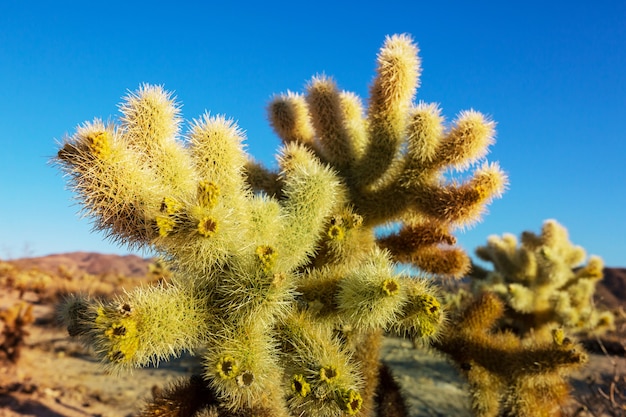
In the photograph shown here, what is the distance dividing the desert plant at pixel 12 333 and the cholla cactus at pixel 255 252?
587cm

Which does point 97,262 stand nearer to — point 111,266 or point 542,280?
point 111,266

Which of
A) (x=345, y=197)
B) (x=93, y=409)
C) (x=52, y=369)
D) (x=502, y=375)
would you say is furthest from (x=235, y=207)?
(x=52, y=369)

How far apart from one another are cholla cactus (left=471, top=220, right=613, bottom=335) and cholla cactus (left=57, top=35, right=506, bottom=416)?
517 centimetres

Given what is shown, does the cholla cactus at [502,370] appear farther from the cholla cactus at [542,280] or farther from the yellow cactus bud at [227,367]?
the cholla cactus at [542,280]

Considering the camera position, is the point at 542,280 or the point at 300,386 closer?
the point at 300,386

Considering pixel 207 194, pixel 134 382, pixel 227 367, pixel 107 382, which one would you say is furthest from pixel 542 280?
pixel 207 194

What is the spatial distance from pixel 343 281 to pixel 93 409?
202 inches

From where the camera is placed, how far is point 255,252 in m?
2.26

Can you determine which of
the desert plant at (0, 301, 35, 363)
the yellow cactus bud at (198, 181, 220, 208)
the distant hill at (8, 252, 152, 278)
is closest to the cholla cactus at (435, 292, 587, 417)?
the yellow cactus bud at (198, 181, 220, 208)

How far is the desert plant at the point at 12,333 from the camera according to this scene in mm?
7590

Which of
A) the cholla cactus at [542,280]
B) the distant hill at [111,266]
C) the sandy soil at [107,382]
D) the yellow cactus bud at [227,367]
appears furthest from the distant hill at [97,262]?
the yellow cactus bud at [227,367]

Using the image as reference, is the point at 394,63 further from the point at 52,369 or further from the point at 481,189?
the point at 52,369

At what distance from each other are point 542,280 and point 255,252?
7933mm

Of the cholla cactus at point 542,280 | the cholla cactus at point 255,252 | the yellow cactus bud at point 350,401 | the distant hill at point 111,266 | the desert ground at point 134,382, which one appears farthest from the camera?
the distant hill at point 111,266
